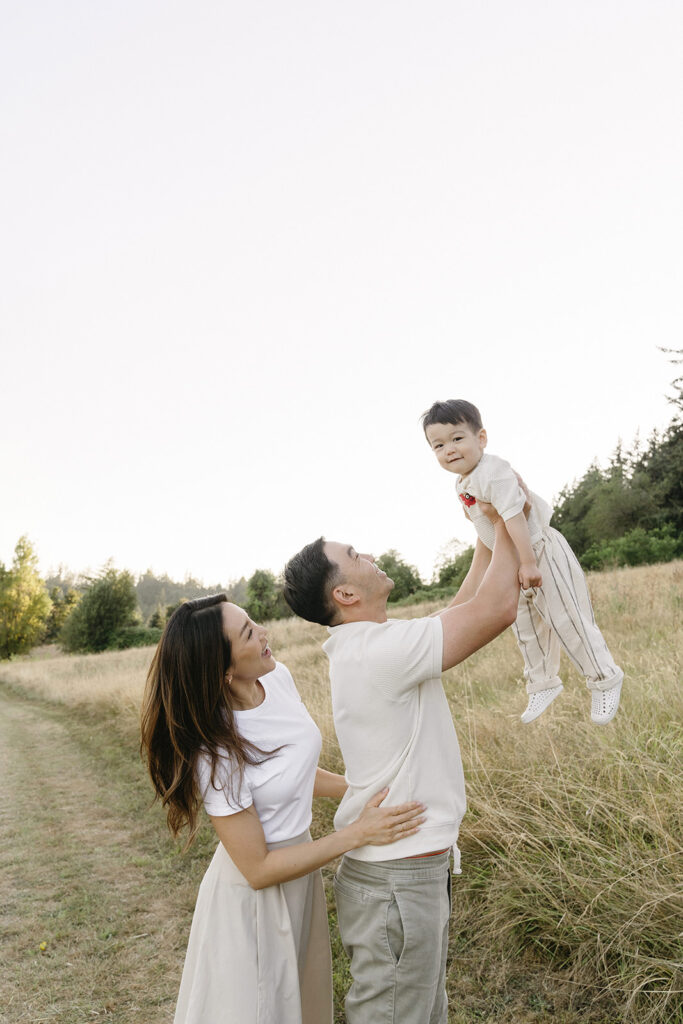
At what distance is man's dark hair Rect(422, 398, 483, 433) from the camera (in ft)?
9.11

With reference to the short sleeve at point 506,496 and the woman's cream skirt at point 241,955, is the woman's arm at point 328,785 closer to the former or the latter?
the woman's cream skirt at point 241,955

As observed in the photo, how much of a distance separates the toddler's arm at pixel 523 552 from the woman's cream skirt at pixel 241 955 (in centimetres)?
109

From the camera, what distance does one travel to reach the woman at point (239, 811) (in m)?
2.02

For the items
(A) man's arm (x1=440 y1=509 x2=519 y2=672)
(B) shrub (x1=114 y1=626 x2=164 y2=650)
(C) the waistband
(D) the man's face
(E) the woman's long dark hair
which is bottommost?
(B) shrub (x1=114 y1=626 x2=164 y2=650)

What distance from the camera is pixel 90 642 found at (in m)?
44.7

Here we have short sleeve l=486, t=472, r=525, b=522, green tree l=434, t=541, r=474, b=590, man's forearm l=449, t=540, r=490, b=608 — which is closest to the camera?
short sleeve l=486, t=472, r=525, b=522

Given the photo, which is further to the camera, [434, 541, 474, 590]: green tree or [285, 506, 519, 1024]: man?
[434, 541, 474, 590]: green tree

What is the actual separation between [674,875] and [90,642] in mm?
45383

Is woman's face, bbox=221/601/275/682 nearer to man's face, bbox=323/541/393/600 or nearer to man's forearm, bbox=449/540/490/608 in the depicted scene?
man's face, bbox=323/541/393/600

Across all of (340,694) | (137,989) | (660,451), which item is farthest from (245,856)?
(660,451)

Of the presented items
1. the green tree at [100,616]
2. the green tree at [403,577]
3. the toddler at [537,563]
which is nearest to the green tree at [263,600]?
the green tree at [403,577]

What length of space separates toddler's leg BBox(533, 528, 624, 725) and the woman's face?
3.92 ft

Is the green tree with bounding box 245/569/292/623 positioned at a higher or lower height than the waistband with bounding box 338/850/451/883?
higher

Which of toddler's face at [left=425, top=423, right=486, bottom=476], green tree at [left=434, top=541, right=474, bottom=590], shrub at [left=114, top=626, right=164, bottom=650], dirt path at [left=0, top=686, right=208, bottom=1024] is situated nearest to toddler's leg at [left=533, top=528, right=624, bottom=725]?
toddler's face at [left=425, top=423, right=486, bottom=476]
